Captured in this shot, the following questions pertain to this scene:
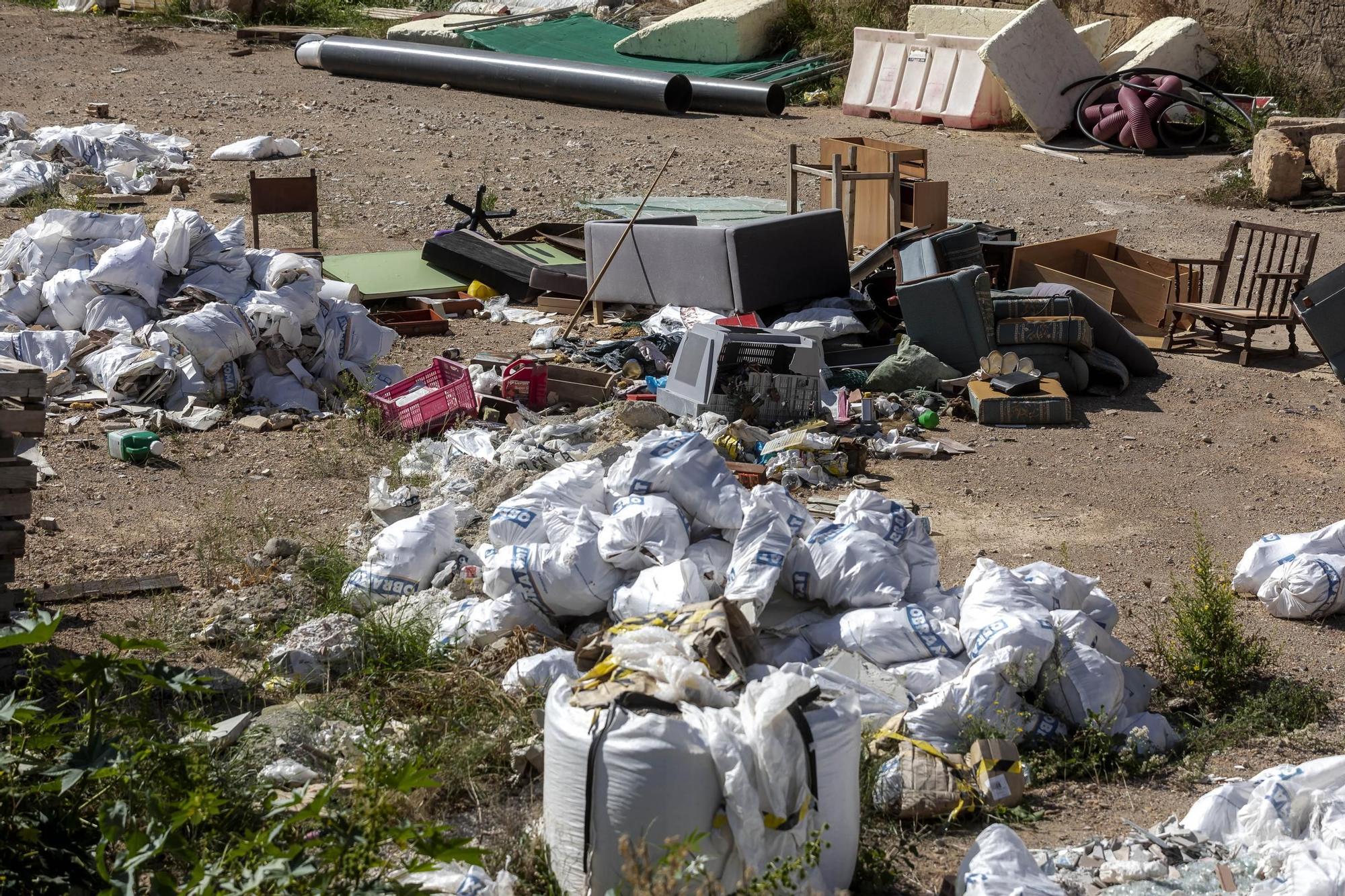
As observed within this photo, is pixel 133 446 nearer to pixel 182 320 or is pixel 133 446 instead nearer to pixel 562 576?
pixel 182 320

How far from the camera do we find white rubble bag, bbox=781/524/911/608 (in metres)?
4.38

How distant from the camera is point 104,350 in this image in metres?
7.49

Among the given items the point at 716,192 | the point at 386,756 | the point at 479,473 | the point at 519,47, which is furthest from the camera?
the point at 519,47

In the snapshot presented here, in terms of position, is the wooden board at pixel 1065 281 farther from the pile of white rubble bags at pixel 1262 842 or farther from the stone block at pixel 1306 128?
the pile of white rubble bags at pixel 1262 842

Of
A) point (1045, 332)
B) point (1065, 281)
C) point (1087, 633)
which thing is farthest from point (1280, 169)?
point (1087, 633)

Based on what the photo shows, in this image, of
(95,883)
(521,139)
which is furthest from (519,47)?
(95,883)

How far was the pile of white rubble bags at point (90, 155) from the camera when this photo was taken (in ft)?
40.1

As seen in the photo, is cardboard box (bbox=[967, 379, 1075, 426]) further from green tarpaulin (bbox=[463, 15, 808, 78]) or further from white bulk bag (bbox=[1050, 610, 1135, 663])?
green tarpaulin (bbox=[463, 15, 808, 78])

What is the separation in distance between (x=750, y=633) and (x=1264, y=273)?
21.7ft

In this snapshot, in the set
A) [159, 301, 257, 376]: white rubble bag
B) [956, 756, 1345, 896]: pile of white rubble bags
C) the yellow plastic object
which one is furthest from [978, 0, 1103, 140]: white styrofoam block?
[956, 756, 1345, 896]: pile of white rubble bags

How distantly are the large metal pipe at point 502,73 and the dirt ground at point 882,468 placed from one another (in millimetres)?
254

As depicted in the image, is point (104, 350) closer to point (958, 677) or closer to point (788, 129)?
point (958, 677)

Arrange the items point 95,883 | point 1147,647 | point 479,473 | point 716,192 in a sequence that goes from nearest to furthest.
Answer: point 95,883
point 1147,647
point 479,473
point 716,192

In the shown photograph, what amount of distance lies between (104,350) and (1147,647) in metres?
5.81
